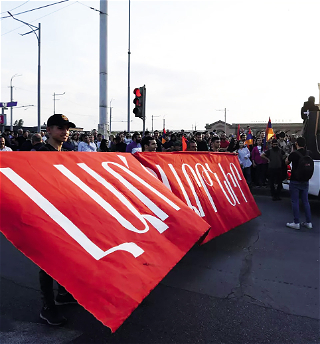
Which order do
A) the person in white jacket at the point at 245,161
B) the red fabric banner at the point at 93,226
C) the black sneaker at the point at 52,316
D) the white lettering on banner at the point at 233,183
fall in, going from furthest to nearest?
the person in white jacket at the point at 245,161 → the white lettering on banner at the point at 233,183 → the black sneaker at the point at 52,316 → the red fabric banner at the point at 93,226

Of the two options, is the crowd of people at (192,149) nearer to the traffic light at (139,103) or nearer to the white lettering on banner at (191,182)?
the traffic light at (139,103)

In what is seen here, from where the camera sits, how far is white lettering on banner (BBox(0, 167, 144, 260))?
2289mm

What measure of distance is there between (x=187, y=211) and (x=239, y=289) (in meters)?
1.11

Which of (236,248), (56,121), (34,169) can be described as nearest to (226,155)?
(236,248)

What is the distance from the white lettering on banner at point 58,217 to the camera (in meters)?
2.29

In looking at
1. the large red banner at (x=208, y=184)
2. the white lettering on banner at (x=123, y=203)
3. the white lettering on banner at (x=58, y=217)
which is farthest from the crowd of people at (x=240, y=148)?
the white lettering on banner at (x=58, y=217)

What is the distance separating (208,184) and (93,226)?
3144mm

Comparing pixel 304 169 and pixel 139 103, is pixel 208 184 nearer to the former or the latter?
pixel 304 169

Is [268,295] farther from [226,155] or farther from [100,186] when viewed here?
[226,155]

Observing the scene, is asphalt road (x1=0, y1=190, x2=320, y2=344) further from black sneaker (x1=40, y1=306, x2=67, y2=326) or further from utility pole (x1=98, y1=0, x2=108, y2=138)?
utility pole (x1=98, y1=0, x2=108, y2=138)

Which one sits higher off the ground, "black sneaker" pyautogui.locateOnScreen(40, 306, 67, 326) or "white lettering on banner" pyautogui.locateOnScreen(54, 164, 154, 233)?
"white lettering on banner" pyautogui.locateOnScreen(54, 164, 154, 233)

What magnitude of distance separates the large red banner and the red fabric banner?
47.1 inches

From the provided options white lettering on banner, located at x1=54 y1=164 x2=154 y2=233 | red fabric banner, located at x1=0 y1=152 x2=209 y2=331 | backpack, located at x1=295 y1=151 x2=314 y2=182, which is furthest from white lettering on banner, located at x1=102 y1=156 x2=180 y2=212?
backpack, located at x1=295 y1=151 x2=314 y2=182

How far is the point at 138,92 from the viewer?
988 centimetres
